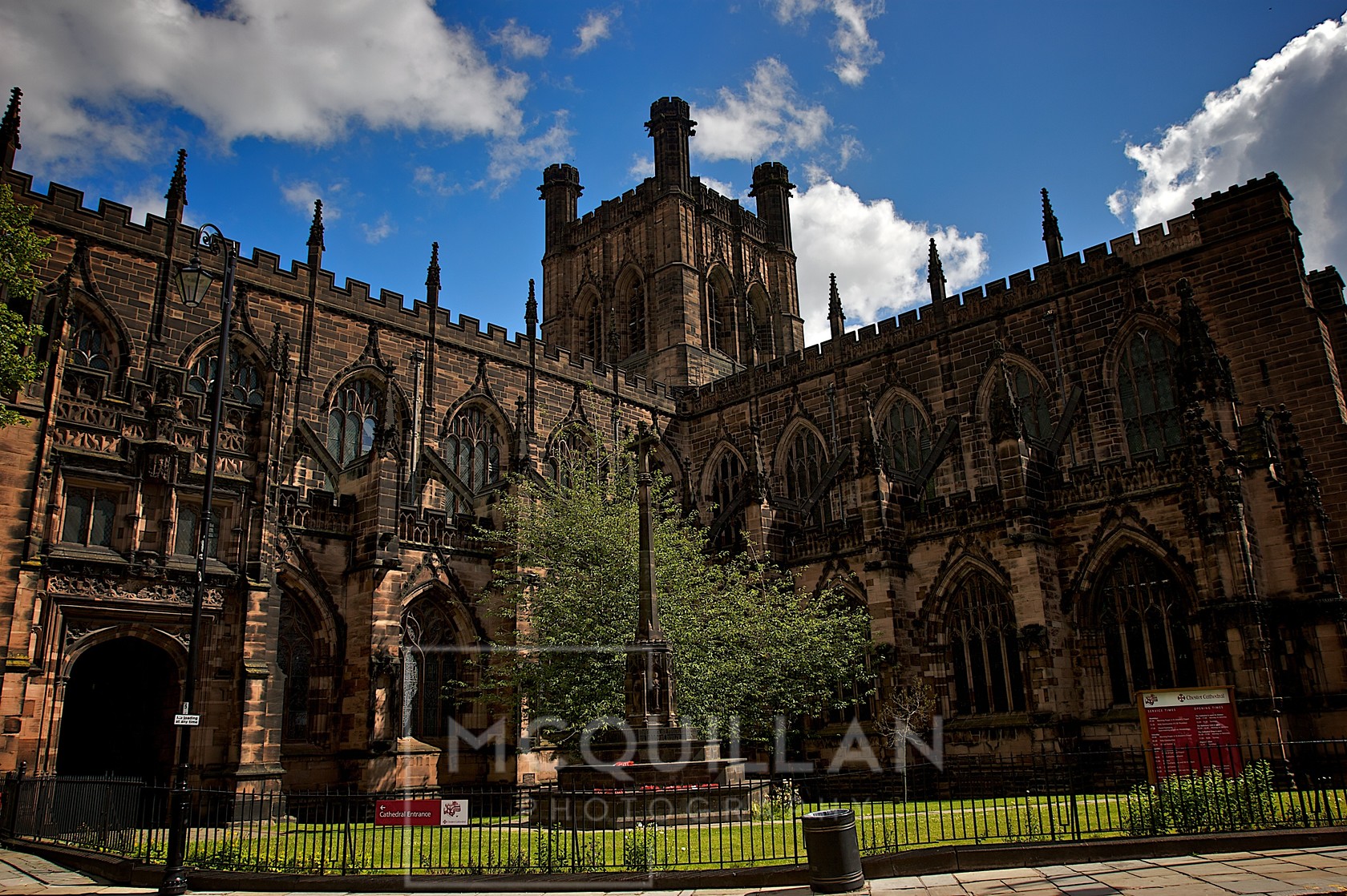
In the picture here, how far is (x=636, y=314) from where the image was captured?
142 ft

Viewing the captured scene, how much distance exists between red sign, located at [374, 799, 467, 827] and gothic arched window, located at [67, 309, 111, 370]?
15.6m

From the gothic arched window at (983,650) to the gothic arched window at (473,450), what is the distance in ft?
47.9

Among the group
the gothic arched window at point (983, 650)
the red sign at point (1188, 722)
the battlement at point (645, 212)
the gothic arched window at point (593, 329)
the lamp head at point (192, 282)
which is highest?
the battlement at point (645, 212)

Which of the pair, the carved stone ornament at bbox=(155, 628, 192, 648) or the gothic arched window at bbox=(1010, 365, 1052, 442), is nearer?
the carved stone ornament at bbox=(155, 628, 192, 648)

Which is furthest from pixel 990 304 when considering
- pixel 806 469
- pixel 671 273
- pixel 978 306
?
pixel 671 273

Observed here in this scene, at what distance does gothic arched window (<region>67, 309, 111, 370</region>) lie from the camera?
75.6ft

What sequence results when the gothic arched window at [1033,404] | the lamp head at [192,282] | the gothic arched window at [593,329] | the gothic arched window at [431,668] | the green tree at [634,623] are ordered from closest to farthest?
the lamp head at [192,282] → the green tree at [634,623] → the gothic arched window at [431,668] → the gothic arched window at [1033,404] → the gothic arched window at [593,329]

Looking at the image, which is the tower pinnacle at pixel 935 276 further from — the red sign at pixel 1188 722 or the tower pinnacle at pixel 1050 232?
the red sign at pixel 1188 722

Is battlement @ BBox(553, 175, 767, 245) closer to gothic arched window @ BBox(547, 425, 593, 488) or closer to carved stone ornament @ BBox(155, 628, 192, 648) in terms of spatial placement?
gothic arched window @ BBox(547, 425, 593, 488)


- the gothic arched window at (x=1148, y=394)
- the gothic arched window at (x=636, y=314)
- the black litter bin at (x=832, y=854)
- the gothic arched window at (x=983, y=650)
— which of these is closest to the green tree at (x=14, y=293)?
the black litter bin at (x=832, y=854)

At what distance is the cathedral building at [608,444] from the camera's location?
18469mm

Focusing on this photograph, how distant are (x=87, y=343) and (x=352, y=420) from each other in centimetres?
701

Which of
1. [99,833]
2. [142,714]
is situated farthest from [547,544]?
[99,833]

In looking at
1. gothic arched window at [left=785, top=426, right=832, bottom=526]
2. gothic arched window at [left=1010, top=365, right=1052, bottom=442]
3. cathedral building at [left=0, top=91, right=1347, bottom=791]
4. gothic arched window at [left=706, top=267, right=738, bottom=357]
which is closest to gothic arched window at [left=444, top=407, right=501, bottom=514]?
cathedral building at [left=0, top=91, right=1347, bottom=791]
